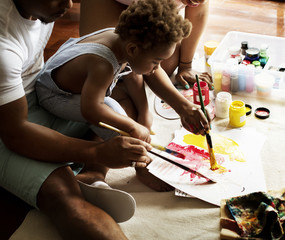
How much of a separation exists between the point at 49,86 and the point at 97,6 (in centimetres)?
51

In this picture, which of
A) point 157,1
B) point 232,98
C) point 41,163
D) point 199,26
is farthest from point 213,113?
point 41,163

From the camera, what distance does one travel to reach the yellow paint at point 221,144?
149cm

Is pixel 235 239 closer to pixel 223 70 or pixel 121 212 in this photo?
pixel 121 212

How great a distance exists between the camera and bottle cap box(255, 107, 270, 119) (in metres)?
1.71

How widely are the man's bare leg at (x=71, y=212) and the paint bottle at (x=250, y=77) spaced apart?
991 mm

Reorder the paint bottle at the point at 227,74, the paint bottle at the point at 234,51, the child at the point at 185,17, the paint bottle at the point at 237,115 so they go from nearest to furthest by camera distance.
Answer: the paint bottle at the point at 237,115
the child at the point at 185,17
the paint bottle at the point at 227,74
the paint bottle at the point at 234,51

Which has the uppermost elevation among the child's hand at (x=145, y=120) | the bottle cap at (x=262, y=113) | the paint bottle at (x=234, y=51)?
the paint bottle at (x=234, y=51)

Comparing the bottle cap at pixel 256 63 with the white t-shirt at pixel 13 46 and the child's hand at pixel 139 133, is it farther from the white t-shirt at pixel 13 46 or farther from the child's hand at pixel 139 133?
the white t-shirt at pixel 13 46

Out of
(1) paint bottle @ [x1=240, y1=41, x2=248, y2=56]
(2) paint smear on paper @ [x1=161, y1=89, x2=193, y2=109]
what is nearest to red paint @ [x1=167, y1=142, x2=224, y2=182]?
(2) paint smear on paper @ [x1=161, y1=89, x2=193, y2=109]

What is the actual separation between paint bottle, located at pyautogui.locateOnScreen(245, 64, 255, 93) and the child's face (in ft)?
2.07

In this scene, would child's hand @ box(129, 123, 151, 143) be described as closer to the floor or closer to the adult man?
the adult man

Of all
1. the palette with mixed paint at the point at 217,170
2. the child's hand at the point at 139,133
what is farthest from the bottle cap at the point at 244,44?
the child's hand at the point at 139,133

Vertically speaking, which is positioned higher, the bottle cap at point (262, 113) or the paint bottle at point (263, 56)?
the paint bottle at point (263, 56)

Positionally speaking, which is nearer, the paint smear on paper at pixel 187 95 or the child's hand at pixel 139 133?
the child's hand at pixel 139 133
